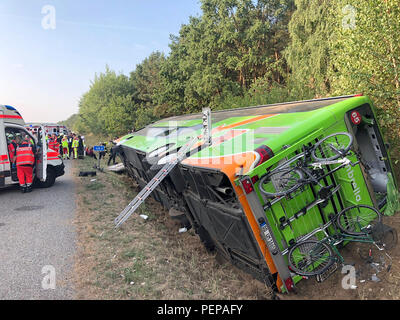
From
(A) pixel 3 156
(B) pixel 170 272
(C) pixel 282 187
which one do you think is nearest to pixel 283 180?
(C) pixel 282 187

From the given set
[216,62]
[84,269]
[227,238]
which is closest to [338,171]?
[227,238]

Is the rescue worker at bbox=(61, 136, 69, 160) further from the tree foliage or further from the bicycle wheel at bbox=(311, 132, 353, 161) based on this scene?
the bicycle wheel at bbox=(311, 132, 353, 161)

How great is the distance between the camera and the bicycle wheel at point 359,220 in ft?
12.6

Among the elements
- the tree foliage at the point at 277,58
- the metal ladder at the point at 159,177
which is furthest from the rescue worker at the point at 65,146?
the metal ladder at the point at 159,177

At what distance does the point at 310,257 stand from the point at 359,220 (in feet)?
3.17

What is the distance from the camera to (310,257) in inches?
139

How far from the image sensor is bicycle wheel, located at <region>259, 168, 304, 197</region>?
11.1 ft

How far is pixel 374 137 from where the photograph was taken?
4945mm

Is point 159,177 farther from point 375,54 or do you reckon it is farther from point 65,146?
point 65,146

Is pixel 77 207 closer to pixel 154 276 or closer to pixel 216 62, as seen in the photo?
pixel 154 276

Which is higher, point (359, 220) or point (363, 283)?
point (359, 220)

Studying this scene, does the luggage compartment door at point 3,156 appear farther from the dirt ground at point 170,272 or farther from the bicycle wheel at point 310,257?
the bicycle wheel at point 310,257

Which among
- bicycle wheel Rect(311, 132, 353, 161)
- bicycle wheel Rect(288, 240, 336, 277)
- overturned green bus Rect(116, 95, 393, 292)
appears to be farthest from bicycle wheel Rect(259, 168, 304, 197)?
bicycle wheel Rect(288, 240, 336, 277)
